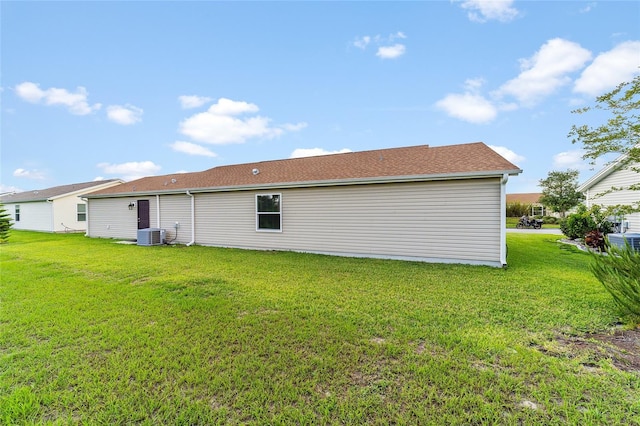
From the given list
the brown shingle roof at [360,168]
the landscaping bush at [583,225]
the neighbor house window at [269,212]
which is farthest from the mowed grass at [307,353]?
the landscaping bush at [583,225]

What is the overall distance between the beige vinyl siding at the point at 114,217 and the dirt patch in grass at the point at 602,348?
14264 mm

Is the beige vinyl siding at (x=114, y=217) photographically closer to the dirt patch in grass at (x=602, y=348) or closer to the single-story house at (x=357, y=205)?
the single-story house at (x=357, y=205)

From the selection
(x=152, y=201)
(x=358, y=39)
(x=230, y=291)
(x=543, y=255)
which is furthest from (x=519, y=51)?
(x=152, y=201)

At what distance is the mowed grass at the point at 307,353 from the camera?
6.94 feet

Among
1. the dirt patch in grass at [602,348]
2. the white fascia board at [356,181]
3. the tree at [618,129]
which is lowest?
the dirt patch in grass at [602,348]

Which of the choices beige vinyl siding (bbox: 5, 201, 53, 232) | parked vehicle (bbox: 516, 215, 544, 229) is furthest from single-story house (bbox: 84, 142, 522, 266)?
parked vehicle (bbox: 516, 215, 544, 229)

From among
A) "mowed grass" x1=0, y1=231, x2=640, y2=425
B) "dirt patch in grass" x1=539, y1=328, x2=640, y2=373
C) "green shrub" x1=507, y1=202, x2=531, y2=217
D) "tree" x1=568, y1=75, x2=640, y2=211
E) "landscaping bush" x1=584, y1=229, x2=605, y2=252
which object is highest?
"tree" x1=568, y1=75, x2=640, y2=211

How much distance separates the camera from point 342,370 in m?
2.60

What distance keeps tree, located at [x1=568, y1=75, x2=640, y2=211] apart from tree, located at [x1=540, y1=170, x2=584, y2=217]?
31.1 m

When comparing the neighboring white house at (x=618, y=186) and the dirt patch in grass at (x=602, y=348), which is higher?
the neighboring white house at (x=618, y=186)

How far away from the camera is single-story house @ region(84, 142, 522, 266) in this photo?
7.32 m

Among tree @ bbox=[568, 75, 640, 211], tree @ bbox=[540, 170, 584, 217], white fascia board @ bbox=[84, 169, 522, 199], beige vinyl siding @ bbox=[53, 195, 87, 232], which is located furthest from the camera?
tree @ bbox=[540, 170, 584, 217]

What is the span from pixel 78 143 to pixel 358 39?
15.2 m

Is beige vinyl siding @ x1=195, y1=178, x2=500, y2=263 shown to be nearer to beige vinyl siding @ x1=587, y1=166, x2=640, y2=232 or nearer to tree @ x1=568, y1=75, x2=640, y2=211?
tree @ x1=568, y1=75, x2=640, y2=211
